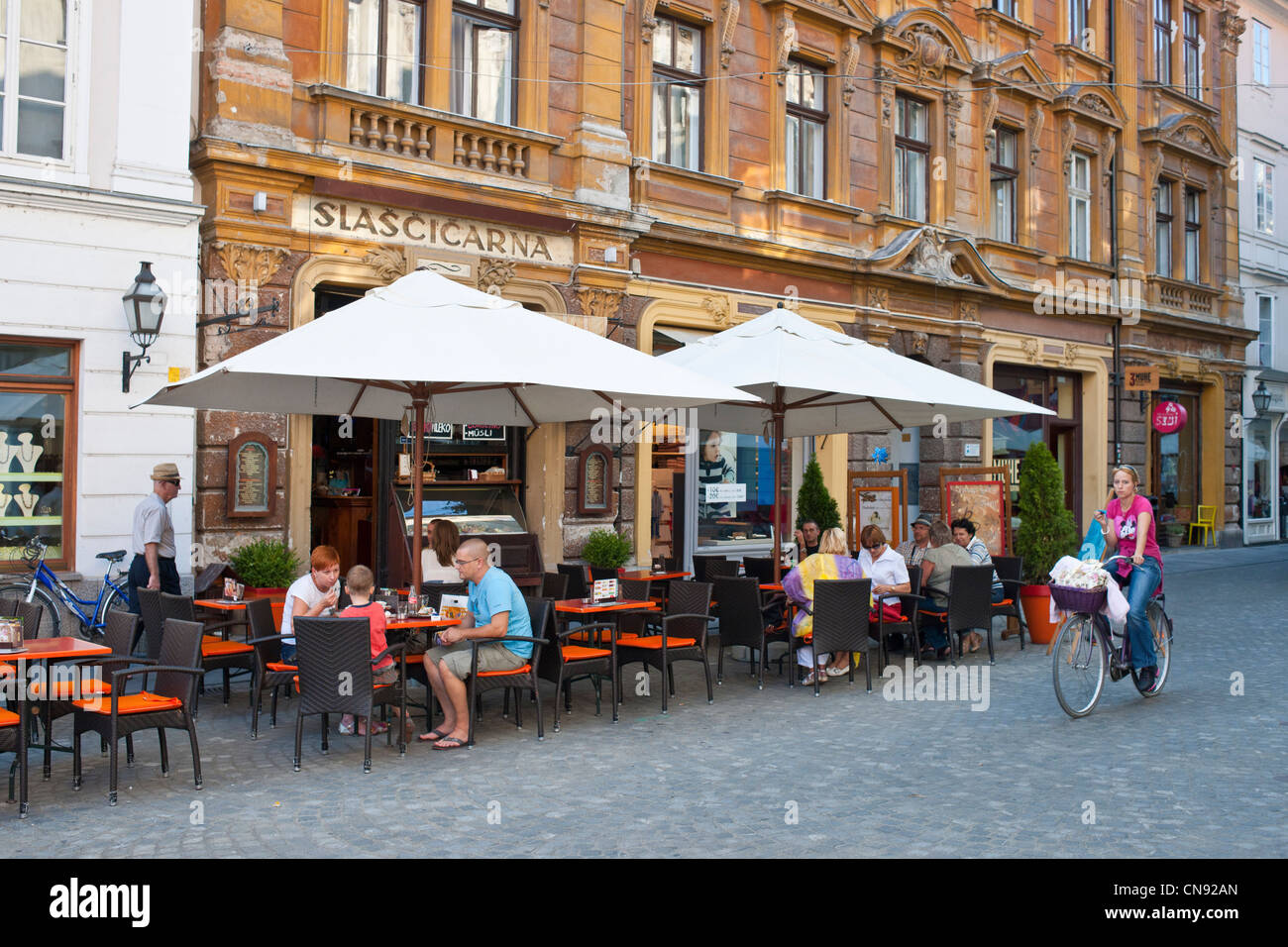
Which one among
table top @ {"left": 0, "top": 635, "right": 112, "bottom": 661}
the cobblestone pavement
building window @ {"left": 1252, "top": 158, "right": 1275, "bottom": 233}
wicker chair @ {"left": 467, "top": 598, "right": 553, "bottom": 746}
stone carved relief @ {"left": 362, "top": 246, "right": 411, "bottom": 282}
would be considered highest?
building window @ {"left": 1252, "top": 158, "right": 1275, "bottom": 233}

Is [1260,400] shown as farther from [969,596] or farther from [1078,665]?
[1078,665]

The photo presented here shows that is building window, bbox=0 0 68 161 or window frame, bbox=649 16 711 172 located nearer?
building window, bbox=0 0 68 161

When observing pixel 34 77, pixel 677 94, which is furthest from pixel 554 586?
pixel 677 94

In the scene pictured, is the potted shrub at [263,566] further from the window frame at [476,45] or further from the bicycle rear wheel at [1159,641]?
the bicycle rear wheel at [1159,641]

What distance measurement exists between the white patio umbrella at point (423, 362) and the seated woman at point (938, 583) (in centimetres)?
333

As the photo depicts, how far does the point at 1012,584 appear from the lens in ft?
39.0

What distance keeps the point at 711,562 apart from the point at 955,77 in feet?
37.0

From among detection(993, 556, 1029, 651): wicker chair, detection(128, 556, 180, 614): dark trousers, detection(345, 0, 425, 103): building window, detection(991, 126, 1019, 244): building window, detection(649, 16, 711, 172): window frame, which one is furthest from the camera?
detection(991, 126, 1019, 244): building window

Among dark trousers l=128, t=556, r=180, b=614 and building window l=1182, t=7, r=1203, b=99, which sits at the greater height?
building window l=1182, t=7, r=1203, b=99

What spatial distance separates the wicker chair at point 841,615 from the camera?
29.7 feet

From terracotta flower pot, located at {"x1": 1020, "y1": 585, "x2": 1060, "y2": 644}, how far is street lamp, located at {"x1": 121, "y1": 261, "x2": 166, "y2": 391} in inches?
340

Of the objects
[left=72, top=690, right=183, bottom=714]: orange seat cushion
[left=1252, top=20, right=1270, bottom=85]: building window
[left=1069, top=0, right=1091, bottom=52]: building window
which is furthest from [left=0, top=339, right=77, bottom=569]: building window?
[left=1252, top=20, right=1270, bottom=85]: building window

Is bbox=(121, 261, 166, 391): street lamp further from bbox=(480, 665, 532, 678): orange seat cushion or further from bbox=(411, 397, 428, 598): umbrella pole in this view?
bbox=(480, 665, 532, 678): orange seat cushion

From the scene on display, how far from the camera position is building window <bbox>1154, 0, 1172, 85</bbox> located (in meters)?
24.4
